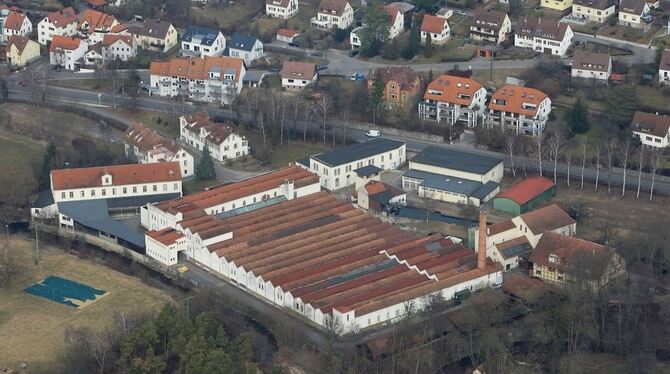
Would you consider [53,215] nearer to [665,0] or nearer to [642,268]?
[642,268]

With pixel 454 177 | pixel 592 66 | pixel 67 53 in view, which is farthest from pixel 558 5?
pixel 67 53

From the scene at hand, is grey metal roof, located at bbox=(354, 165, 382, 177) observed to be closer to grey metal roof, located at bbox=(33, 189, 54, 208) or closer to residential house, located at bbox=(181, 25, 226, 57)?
grey metal roof, located at bbox=(33, 189, 54, 208)

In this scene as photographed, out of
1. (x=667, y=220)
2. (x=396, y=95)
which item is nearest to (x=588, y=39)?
(x=396, y=95)

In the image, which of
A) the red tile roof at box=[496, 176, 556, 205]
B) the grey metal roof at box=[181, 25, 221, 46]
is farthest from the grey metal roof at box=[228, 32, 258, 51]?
Answer: the red tile roof at box=[496, 176, 556, 205]

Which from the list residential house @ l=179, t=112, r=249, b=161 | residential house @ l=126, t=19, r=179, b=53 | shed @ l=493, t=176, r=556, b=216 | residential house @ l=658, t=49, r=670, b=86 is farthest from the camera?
residential house @ l=126, t=19, r=179, b=53

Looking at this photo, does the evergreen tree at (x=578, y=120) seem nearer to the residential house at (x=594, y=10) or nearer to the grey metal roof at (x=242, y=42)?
the residential house at (x=594, y=10)

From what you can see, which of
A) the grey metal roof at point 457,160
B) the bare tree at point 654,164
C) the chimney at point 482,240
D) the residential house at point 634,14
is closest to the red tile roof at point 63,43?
the grey metal roof at point 457,160
